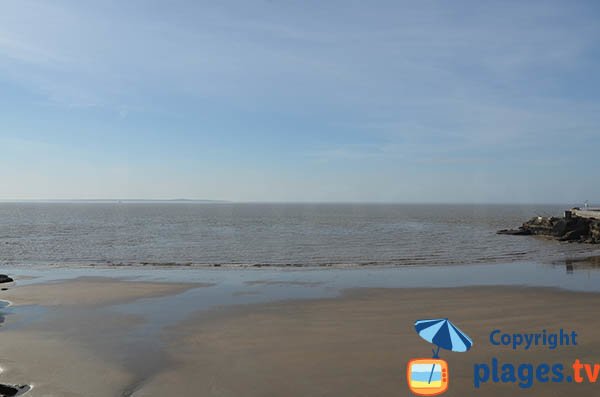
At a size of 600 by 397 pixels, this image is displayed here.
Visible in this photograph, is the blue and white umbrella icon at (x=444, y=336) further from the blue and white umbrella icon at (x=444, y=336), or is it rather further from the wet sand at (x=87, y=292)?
the wet sand at (x=87, y=292)

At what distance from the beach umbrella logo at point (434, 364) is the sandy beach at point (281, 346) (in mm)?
217

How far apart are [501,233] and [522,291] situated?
4281 cm

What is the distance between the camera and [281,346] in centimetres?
1264

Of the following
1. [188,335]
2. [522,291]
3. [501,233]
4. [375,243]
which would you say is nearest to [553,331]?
[522,291]

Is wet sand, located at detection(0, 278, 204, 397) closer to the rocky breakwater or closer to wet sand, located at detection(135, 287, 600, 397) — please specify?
wet sand, located at detection(135, 287, 600, 397)

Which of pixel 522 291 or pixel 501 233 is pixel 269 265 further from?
pixel 501 233

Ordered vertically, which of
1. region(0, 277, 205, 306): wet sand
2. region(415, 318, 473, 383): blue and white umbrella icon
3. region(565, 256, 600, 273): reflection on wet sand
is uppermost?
region(415, 318, 473, 383): blue and white umbrella icon

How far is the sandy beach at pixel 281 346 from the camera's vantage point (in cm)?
983

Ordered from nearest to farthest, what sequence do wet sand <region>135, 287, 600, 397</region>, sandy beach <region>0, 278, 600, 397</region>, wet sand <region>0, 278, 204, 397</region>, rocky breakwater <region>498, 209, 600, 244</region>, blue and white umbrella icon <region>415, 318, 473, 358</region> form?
wet sand <region>135, 287, 600, 397</region>
sandy beach <region>0, 278, 600, 397</region>
wet sand <region>0, 278, 204, 397</region>
blue and white umbrella icon <region>415, 318, 473, 358</region>
rocky breakwater <region>498, 209, 600, 244</region>

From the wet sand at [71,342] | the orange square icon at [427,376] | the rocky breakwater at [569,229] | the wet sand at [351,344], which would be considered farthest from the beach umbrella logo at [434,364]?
the rocky breakwater at [569,229]

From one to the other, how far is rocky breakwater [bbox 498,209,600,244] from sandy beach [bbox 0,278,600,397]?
3380 cm

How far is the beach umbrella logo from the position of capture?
977cm

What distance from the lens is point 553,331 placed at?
13.7m

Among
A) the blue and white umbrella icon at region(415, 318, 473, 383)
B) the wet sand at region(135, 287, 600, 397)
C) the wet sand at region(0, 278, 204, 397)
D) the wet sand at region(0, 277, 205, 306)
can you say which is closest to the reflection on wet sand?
the wet sand at region(135, 287, 600, 397)
